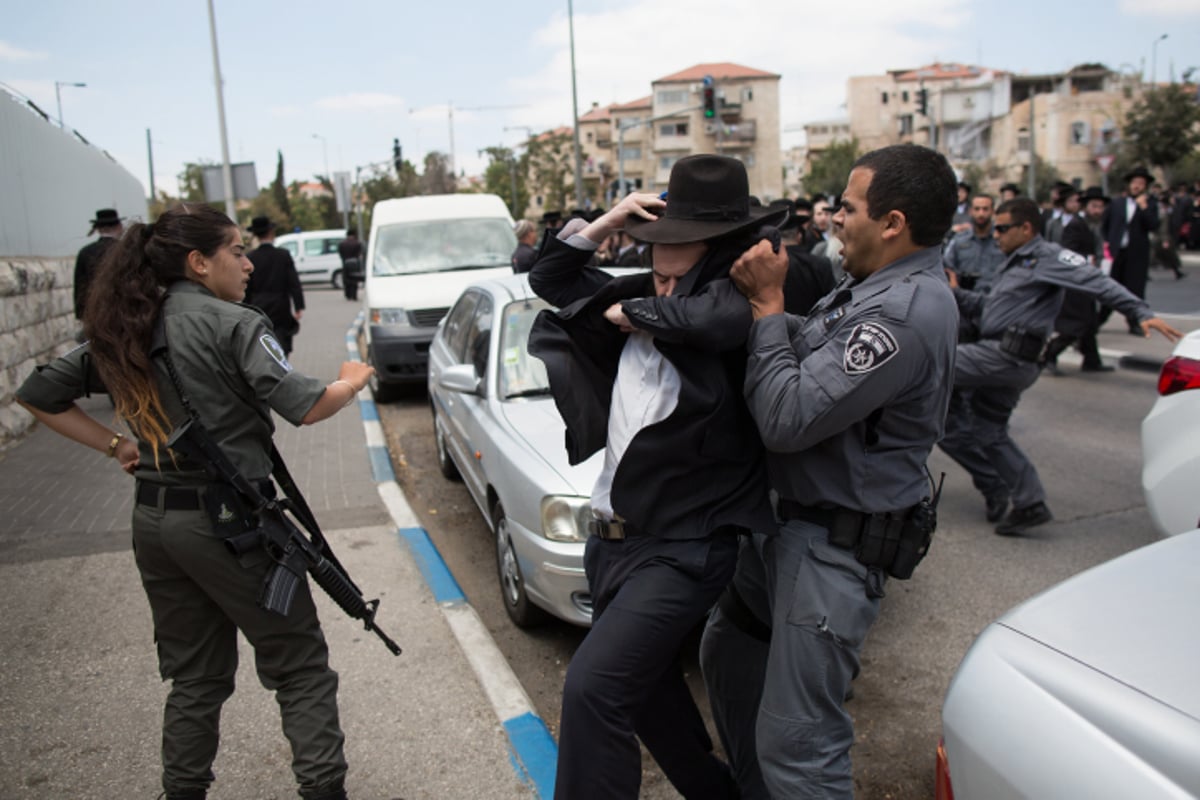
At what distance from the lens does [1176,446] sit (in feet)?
12.8

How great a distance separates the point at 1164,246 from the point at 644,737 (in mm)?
21166

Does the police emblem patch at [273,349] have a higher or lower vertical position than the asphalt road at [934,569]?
higher

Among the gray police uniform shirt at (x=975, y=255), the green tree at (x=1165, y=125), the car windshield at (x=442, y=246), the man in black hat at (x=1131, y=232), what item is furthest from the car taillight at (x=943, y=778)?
the green tree at (x=1165, y=125)

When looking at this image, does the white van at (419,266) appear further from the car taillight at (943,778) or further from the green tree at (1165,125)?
the green tree at (1165,125)

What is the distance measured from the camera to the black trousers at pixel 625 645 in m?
2.13

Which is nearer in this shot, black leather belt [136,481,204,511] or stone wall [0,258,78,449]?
black leather belt [136,481,204,511]

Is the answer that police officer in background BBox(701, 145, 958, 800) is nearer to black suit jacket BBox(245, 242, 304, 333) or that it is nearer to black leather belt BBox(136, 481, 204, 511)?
black leather belt BBox(136, 481, 204, 511)

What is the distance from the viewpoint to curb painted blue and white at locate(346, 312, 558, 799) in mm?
3195

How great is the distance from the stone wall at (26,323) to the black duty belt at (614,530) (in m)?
6.50

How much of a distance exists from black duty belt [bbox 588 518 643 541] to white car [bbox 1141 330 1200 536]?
269 cm

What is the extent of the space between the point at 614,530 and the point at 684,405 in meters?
0.38

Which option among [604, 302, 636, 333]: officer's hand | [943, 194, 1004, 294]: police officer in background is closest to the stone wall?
[604, 302, 636, 333]: officer's hand

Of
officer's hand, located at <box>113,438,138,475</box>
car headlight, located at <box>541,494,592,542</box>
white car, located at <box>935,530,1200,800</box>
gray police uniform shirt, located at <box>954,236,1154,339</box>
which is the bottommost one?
car headlight, located at <box>541,494,592,542</box>

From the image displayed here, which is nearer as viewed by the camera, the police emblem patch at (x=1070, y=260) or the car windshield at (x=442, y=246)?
the police emblem patch at (x=1070, y=260)
